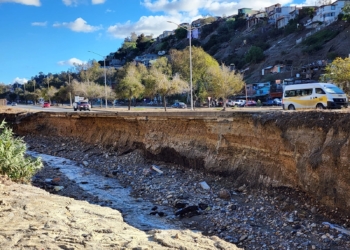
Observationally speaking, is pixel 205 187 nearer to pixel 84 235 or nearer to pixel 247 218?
pixel 247 218

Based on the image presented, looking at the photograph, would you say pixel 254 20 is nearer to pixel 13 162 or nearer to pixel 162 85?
pixel 162 85

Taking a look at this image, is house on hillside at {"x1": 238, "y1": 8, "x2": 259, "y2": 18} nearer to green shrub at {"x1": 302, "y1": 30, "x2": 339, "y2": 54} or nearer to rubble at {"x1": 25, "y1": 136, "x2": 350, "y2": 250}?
green shrub at {"x1": 302, "y1": 30, "x2": 339, "y2": 54}

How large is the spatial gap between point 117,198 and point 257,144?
6356 mm

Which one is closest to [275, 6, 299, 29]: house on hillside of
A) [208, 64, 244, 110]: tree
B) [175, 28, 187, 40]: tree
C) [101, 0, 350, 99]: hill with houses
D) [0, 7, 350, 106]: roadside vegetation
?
[101, 0, 350, 99]: hill with houses

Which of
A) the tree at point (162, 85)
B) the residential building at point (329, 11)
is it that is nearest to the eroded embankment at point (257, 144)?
the tree at point (162, 85)

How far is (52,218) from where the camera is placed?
9.44m

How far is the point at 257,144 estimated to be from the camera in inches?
573

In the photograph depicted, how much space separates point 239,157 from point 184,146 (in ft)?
14.1

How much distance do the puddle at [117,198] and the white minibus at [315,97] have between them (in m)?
12.6

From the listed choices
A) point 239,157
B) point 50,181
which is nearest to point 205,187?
point 239,157

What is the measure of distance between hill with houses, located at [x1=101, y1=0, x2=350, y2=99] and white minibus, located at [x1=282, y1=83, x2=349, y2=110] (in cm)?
3889

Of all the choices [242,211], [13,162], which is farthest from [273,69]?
[13,162]

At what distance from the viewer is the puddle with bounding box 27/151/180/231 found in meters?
11.7

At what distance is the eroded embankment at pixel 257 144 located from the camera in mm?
10984
